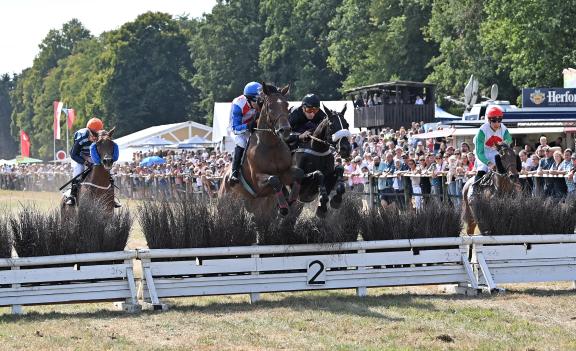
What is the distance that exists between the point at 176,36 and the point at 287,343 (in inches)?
3981

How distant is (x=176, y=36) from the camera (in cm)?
10912

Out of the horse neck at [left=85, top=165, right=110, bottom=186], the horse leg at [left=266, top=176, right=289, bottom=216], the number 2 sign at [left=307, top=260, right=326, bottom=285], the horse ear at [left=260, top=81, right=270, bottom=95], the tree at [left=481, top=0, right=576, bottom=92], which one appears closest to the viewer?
the number 2 sign at [left=307, top=260, right=326, bottom=285]

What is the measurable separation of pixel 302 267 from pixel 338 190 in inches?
→ 87.8

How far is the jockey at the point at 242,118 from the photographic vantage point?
14969mm

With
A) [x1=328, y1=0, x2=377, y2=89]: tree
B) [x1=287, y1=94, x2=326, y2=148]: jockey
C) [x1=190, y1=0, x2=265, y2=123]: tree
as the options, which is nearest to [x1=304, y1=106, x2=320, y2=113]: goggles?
[x1=287, y1=94, x2=326, y2=148]: jockey

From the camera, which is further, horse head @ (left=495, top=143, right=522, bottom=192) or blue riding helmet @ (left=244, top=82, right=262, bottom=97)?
horse head @ (left=495, top=143, right=522, bottom=192)

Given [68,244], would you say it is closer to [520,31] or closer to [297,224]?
[297,224]

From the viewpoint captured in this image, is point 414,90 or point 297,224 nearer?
point 297,224

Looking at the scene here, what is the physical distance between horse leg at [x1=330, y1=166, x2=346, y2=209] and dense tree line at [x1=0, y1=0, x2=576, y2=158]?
1394 inches

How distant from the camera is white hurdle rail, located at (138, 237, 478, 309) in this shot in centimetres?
1217

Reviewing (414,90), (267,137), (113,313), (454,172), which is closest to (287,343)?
(113,313)

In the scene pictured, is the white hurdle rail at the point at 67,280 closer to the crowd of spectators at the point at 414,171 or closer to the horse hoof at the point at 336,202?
the crowd of spectators at the point at 414,171

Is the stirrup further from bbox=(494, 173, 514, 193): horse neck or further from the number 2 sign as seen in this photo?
bbox=(494, 173, 514, 193): horse neck

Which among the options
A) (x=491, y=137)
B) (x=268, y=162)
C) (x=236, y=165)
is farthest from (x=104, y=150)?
(x=491, y=137)
